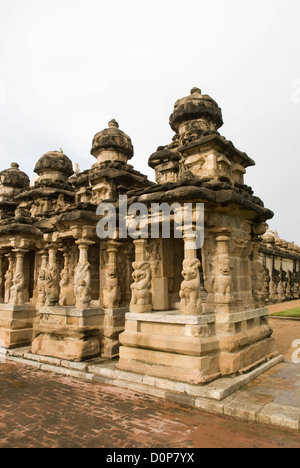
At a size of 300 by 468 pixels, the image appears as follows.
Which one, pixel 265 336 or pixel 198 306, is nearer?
pixel 198 306

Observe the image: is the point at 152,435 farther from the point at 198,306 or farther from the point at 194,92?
the point at 194,92

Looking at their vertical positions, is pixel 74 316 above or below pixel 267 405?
above

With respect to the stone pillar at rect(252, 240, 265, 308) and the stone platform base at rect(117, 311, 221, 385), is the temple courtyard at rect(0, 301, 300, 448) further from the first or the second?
the stone pillar at rect(252, 240, 265, 308)

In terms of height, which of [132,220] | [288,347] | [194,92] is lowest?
[288,347]

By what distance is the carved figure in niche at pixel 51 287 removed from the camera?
8.99 m

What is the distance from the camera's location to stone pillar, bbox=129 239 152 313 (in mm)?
6906

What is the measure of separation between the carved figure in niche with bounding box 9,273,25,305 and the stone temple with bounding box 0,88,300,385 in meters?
0.03

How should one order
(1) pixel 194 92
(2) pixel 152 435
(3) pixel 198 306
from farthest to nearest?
1. (1) pixel 194 92
2. (3) pixel 198 306
3. (2) pixel 152 435

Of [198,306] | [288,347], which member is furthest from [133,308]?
[288,347]

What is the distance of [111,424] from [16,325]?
6075 mm

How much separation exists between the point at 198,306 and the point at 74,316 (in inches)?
129

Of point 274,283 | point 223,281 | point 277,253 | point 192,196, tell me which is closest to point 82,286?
point 223,281

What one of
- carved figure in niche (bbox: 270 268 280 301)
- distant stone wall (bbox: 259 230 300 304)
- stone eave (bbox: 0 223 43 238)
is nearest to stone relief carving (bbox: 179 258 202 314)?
stone eave (bbox: 0 223 43 238)

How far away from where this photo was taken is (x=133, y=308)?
694cm
